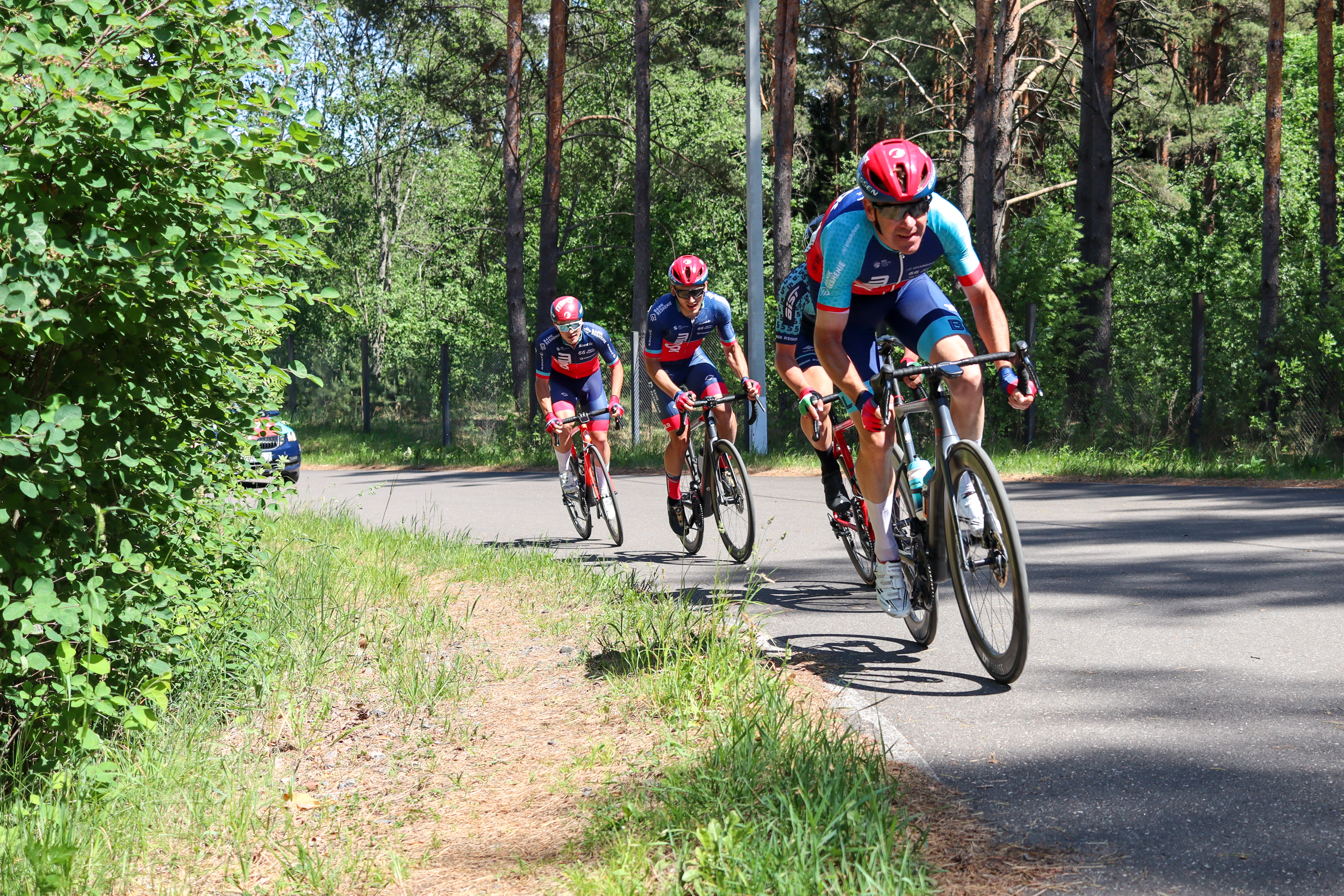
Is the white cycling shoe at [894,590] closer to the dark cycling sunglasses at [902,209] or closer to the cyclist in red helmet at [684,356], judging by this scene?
the dark cycling sunglasses at [902,209]

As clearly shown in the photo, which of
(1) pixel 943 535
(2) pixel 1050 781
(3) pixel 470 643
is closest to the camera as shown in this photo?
(2) pixel 1050 781

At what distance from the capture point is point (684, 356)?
856 cm

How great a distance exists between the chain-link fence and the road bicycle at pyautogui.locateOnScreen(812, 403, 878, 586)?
8.01 ft

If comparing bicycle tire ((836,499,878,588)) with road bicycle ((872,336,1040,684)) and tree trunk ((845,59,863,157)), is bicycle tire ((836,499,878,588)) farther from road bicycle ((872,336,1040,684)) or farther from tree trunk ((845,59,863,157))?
tree trunk ((845,59,863,157))

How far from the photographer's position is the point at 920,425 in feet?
22.2

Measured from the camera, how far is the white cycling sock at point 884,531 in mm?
5203

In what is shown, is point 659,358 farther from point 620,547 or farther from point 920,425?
point 920,425

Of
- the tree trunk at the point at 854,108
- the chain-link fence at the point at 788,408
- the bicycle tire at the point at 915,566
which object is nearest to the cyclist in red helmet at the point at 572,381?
the chain-link fence at the point at 788,408

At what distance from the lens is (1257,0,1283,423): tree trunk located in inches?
595

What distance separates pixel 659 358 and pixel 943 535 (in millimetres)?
4196

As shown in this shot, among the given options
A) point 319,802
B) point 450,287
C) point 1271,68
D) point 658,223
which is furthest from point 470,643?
point 450,287

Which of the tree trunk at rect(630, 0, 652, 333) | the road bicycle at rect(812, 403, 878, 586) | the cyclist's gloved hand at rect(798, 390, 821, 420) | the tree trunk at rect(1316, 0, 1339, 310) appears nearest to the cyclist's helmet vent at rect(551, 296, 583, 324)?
the road bicycle at rect(812, 403, 878, 586)

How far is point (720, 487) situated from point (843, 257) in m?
3.36

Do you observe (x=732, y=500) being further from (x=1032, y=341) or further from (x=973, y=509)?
(x=1032, y=341)
